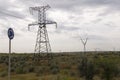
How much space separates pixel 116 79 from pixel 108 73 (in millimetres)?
2638

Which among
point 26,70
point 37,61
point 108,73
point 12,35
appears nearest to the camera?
point 12,35

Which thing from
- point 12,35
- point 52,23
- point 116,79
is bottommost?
point 116,79

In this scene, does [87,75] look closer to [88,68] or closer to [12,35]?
[88,68]

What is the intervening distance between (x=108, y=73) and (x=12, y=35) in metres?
10.8

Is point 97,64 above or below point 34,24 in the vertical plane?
below

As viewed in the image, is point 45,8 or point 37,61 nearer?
point 45,8

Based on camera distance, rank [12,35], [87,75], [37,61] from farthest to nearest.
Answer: [37,61]
[87,75]
[12,35]

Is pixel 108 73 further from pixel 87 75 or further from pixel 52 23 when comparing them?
pixel 52 23

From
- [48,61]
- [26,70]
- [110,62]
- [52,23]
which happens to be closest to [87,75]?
[110,62]

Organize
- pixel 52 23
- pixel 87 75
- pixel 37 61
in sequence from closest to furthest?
1. pixel 87 75
2. pixel 52 23
3. pixel 37 61

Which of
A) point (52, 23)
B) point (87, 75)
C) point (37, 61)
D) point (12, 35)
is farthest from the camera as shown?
point (37, 61)

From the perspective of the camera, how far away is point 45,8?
176ft

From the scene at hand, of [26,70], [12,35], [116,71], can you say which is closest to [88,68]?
[116,71]

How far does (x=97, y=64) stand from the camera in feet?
87.8
